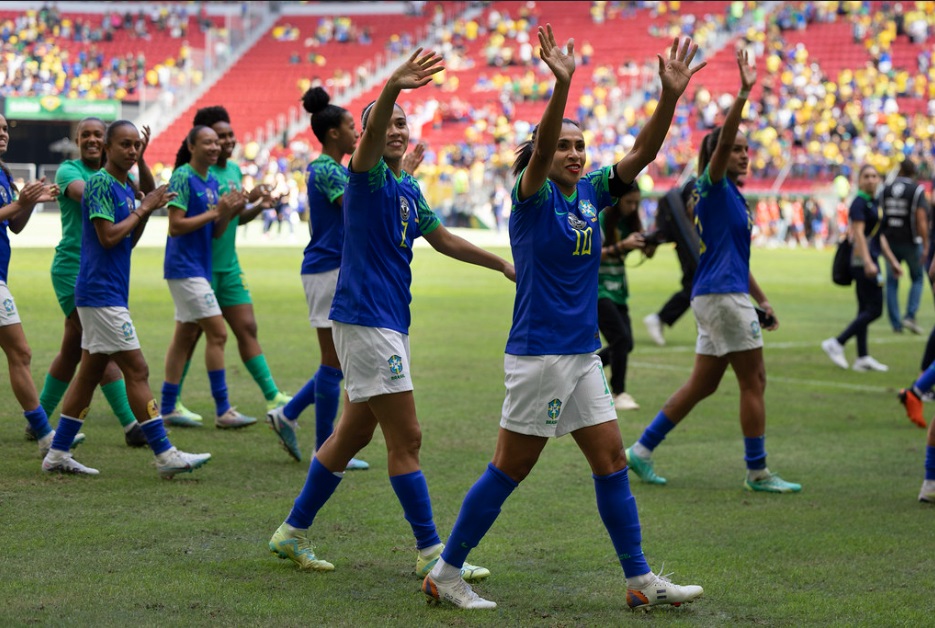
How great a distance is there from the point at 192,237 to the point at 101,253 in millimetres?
1862

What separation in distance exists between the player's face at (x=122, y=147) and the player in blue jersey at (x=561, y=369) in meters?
2.90

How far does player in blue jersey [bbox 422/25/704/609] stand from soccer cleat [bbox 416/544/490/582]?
30 centimetres

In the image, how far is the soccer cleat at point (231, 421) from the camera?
8.70m

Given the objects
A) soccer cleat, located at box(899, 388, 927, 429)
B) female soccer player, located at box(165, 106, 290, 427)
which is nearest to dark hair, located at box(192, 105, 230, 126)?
female soccer player, located at box(165, 106, 290, 427)

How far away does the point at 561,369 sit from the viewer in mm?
4738

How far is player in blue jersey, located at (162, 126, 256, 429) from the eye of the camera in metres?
8.34

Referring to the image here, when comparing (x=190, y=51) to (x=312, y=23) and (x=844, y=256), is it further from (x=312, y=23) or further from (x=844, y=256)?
(x=844, y=256)

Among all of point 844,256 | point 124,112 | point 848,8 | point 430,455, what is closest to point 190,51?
point 124,112

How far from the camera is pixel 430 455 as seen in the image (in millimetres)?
7895

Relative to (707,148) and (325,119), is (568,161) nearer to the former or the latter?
(325,119)

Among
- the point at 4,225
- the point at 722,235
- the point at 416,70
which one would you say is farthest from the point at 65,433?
the point at 722,235

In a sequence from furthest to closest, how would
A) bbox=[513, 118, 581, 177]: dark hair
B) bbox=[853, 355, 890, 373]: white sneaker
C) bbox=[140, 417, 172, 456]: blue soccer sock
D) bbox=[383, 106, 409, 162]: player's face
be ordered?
bbox=[853, 355, 890, 373]: white sneaker → bbox=[140, 417, 172, 456]: blue soccer sock → bbox=[383, 106, 409, 162]: player's face → bbox=[513, 118, 581, 177]: dark hair

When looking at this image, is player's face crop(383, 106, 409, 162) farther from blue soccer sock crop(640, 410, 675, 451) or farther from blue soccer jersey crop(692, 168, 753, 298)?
blue soccer sock crop(640, 410, 675, 451)

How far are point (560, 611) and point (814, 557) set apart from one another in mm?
1589
